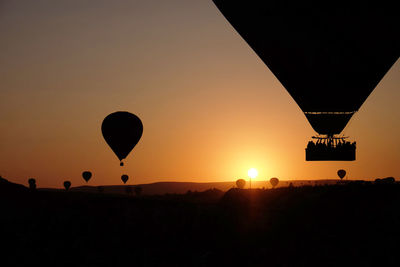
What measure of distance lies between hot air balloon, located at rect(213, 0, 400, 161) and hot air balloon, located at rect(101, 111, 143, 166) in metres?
23.4

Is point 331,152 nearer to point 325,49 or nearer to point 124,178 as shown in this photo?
point 325,49

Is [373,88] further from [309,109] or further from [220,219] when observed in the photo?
[220,219]

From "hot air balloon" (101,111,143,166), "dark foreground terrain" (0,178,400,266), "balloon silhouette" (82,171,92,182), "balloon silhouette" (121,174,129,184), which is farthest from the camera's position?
"balloon silhouette" (121,174,129,184)

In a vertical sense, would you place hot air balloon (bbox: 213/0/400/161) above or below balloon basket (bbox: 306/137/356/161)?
above

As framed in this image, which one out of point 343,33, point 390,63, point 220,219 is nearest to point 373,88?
point 390,63

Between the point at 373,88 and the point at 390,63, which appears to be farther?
the point at 373,88

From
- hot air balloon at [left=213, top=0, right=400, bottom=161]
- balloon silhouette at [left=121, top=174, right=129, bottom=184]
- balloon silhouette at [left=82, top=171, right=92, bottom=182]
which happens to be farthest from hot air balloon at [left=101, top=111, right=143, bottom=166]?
balloon silhouette at [left=121, top=174, right=129, bottom=184]

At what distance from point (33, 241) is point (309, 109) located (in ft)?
62.7

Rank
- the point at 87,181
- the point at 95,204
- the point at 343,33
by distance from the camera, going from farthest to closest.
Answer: the point at 87,181
the point at 95,204
the point at 343,33

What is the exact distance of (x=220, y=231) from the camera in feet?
133

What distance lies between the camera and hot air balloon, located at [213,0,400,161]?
3086 centimetres

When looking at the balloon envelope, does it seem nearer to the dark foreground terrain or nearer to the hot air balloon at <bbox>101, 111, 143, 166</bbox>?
the dark foreground terrain

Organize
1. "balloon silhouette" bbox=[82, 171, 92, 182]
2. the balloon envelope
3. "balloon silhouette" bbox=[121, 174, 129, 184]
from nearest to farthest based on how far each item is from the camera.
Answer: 1. the balloon envelope
2. "balloon silhouette" bbox=[82, 171, 92, 182]
3. "balloon silhouette" bbox=[121, 174, 129, 184]

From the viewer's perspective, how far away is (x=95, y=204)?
152 feet
